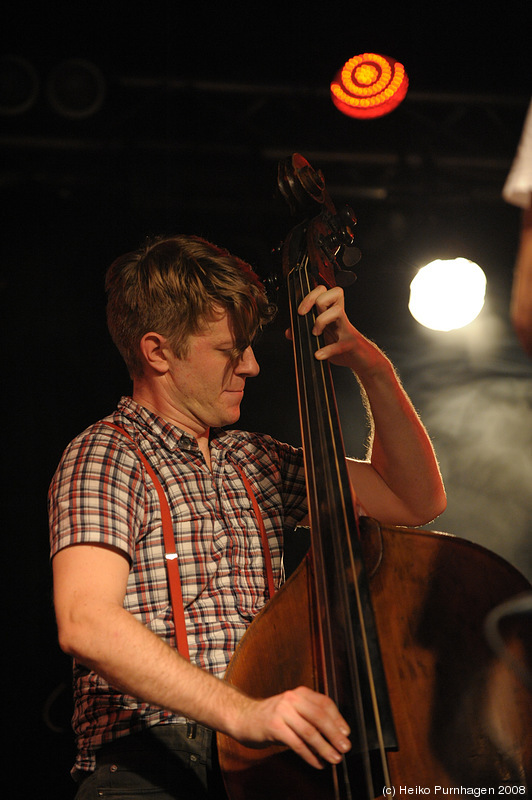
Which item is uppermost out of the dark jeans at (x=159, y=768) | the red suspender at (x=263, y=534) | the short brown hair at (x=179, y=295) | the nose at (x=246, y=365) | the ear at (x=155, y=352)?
the short brown hair at (x=179, y=295)

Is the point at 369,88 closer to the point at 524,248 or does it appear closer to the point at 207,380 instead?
the point at 207,380

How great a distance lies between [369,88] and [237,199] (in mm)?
745

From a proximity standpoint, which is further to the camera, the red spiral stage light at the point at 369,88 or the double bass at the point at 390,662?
the red spiral stage light at the point at 369,88

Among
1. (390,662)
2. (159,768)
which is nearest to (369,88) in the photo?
(390,662)

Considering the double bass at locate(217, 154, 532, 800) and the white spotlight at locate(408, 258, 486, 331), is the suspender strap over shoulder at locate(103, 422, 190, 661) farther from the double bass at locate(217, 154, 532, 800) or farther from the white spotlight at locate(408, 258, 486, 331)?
the white spotlight at locate(408, 258, 486, 331)

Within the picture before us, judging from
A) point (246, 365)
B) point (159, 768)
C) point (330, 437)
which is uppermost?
point (246, 365)

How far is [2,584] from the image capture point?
260 centimetres

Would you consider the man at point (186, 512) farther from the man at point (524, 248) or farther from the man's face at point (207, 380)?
the man at point (524, 248)

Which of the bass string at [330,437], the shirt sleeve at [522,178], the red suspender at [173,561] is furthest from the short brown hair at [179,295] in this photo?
the shirt sleeve at [522,178]

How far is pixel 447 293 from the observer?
306 cm

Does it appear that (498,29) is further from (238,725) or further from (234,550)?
(238,725)

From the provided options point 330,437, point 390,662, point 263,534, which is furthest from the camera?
point 263,534

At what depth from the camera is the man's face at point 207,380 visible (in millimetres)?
1816

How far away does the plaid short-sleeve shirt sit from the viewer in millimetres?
1419
